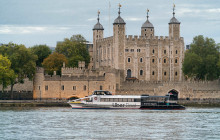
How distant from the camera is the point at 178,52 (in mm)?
137000

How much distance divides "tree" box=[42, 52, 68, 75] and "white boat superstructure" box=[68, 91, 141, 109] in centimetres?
2877

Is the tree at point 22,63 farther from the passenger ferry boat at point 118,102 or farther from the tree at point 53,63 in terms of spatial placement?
the tree at point 53,63

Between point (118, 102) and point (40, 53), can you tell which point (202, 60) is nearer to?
point (118, 102)

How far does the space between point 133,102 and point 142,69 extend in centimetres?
3737

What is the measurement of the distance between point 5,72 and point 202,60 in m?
Answer: 35.1

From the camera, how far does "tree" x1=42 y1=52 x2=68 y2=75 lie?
422ft

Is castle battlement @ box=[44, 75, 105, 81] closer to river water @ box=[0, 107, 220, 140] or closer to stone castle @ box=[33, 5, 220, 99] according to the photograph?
stone castle @ box=[33, 5, 220, 99]

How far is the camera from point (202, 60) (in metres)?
124

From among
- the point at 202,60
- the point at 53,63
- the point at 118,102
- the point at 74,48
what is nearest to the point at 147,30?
the point at 74,48

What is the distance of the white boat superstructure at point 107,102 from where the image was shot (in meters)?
99.7

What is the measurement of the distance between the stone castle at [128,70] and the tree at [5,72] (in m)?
4.68

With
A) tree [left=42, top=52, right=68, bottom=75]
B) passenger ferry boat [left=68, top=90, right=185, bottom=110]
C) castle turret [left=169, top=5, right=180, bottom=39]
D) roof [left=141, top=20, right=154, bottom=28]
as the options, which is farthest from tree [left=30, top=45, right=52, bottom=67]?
passenger ferry boat [left=68, top=90, right=185, bottom=110]

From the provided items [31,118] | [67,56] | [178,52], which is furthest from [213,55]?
[31,118]

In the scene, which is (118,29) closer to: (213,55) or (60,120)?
(213,55)
